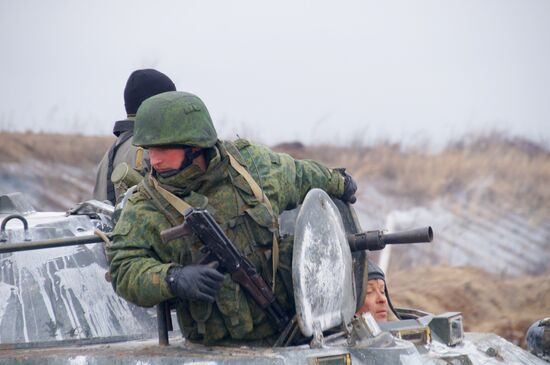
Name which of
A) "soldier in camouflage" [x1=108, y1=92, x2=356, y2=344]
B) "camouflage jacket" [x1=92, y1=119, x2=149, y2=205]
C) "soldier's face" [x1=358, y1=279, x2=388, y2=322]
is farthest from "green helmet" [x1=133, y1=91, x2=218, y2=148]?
"camouflage jacket" [x1=92, y1=119, x2=149, y2=205]

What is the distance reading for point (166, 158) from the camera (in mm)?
6379

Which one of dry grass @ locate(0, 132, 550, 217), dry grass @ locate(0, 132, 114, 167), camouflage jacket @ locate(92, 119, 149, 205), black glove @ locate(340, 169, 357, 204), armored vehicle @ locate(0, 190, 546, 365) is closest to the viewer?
armored vehicle @ locate(0, 190, 546, 365)

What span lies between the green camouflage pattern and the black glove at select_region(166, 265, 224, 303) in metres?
0.05

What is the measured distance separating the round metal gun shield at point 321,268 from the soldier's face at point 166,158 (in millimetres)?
618

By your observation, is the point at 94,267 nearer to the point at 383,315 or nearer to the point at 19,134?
the point at 383,315

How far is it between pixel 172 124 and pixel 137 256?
61 centimetres

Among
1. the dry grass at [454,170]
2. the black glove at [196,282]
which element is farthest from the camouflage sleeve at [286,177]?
the dry grass at [454,170]

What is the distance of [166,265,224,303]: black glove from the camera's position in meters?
6.07

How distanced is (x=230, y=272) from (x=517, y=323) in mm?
7625

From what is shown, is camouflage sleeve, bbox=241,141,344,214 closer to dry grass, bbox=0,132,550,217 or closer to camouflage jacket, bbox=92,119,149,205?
camouflage jacket, bbox=92,119,149,205

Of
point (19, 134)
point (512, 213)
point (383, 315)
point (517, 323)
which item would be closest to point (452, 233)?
point (512, 213)

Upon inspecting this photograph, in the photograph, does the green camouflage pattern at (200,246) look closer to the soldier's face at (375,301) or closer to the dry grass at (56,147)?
the soldier's face at (375,301)

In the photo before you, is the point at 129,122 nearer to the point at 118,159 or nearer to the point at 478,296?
the point at 118,159

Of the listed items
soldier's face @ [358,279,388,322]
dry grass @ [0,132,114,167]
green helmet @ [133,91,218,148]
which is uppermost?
green helmet @ [133,91,218,148]
